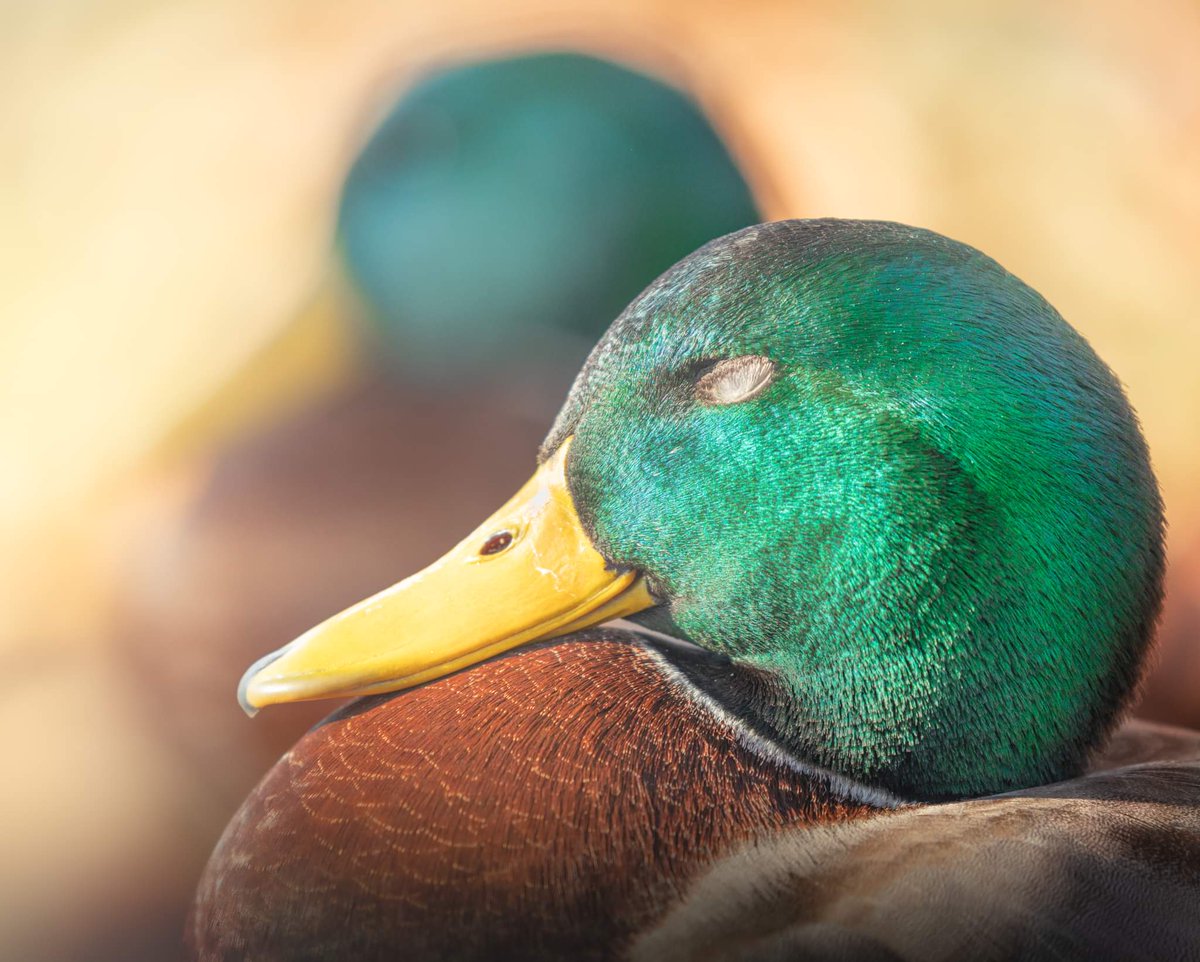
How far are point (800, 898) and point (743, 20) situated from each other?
1.05 meters

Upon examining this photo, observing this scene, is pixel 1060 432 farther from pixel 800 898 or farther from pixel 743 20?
pixel 743 20

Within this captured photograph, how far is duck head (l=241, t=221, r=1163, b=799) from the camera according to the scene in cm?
77

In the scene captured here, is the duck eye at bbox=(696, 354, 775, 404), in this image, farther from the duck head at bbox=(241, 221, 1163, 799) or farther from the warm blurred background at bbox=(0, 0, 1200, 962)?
the warm blurred background at bbox=(0, 0, 1200, 962)

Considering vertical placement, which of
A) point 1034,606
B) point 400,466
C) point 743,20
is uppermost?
point 743,20

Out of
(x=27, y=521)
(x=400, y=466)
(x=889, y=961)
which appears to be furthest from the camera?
(x=400, y=466)

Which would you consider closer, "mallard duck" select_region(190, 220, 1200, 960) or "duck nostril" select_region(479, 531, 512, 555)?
"mallard duck" select_region(190, 220, 1200, 960)

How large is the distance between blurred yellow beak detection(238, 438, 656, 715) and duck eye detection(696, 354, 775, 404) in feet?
0.43

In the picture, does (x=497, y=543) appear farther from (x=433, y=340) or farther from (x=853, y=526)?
(x=433, y=340)

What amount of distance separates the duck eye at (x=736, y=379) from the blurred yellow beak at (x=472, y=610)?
132 mm

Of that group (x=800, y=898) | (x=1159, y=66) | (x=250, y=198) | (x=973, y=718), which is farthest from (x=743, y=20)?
(x=800, y=898)

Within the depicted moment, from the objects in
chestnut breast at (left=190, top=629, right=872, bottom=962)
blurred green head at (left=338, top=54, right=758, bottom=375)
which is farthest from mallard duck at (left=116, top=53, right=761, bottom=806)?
chestnut breast at (left=190, top=629, right=872, bottom=962)

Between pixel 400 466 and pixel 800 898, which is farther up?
pixel 400 466

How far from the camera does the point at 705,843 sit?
28.6 inches

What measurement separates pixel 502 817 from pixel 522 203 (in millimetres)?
801
